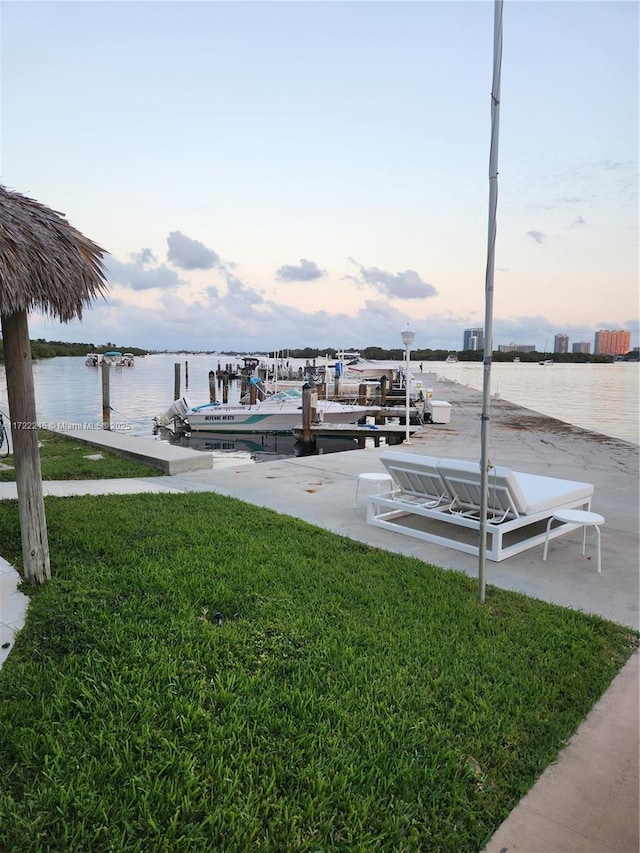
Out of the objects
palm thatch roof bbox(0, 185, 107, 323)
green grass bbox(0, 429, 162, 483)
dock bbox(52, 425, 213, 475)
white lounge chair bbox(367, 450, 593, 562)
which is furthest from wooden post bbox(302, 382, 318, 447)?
palm thatch roof bbox(0, 185, 107, 323)

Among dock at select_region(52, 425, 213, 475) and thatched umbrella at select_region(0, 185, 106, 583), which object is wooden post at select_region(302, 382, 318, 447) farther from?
thatched umbrella at select_region(0, 185, 106, 583)

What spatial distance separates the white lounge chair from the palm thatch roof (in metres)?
3.54

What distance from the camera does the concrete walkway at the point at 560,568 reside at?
2.12 metres

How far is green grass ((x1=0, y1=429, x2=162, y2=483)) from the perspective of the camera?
8.54 metres

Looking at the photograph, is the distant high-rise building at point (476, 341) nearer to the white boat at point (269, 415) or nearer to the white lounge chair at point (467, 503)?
the white lounge chair at point (467, 503)

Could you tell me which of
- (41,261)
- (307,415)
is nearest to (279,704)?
(41,261)

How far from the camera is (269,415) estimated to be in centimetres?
2047

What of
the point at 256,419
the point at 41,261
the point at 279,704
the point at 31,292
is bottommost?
the point at 256,419

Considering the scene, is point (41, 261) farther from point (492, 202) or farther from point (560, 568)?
point (560, 568)

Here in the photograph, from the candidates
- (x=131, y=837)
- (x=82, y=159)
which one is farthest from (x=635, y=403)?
(x=131, y=837)

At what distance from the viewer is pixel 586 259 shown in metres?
11.6

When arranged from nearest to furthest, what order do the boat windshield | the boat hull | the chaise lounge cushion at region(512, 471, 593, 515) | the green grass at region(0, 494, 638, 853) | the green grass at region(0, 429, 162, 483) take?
the green grass at region(0, 494, 638, 853) < the chaise lounge cushion at region(512, 471, 593, 515) < the green grass at region(0, 429, 162, 483) < the boat hull < the boat windshield

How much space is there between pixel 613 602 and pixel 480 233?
9.56 feet

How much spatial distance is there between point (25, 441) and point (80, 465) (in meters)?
5.44
